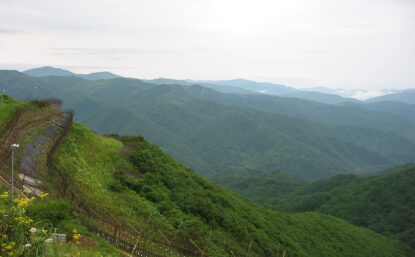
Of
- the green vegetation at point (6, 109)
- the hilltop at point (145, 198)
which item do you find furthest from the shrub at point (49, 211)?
the green vegetation at point (6, 109)

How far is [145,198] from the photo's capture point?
28.2 meters

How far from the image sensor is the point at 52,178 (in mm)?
22922

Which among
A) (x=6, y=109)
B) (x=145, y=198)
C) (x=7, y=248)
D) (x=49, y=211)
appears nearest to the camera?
(x=7, y=248)

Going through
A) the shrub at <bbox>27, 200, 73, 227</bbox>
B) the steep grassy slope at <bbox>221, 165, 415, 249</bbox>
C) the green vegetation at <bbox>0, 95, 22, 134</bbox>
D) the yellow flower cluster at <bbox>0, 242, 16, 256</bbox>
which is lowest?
the steep grassy slope at <bbox>221, 165, 415, 249</bbox>

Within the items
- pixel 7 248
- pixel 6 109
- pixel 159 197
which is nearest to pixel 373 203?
pixel 159 197

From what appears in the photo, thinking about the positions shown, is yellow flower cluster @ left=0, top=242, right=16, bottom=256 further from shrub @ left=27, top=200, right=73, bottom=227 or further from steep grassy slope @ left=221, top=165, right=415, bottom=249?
steep grassy slope @ left=221, top=165, right=415, bottom=249

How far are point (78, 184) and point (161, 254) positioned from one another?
784 centimetres

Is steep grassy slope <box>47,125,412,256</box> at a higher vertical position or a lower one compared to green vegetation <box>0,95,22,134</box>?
lower

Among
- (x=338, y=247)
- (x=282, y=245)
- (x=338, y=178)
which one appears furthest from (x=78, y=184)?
(x=338, y=178)

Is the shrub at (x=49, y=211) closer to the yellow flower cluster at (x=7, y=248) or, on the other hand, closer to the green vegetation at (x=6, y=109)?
the yellow flower cluster at (x=7, y=248)

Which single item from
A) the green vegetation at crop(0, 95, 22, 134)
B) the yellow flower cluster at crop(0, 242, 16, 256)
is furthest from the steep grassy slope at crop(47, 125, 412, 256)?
the yellow flower cluster at crop(0, 242, 16, 256)

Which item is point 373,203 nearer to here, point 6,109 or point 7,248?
point 6,109

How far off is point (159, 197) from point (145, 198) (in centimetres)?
131

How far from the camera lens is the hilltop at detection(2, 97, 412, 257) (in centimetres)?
2188
